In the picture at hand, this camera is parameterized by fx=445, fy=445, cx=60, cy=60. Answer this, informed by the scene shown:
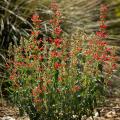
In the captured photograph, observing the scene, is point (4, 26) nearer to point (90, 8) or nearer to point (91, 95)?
point (90, 8)

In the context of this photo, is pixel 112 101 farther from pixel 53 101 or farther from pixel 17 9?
pixel 53 101

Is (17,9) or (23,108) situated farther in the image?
(17,9)

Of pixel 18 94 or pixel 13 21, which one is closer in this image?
pixel 18 94

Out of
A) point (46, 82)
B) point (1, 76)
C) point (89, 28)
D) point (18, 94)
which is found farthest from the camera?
point (89, 28)

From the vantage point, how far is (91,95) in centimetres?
364

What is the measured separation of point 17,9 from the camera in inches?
227

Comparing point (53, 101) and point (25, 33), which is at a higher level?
point (25, 33)

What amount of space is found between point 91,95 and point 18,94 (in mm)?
609

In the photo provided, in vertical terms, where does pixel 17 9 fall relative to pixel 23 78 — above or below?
above

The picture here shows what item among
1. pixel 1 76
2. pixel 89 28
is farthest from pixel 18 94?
pixel 89 28

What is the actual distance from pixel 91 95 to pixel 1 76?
1677 millimetres

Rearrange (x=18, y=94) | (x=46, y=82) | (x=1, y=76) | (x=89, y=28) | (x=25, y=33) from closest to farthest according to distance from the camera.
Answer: (x=46, y=82) < (x=18, y=94) < (x=1, y=76) < (x=25, y=33) < (x=89, y=28)

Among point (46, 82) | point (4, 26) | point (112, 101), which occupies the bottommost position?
point (112, 101)

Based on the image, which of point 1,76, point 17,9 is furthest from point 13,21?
point 1,76
